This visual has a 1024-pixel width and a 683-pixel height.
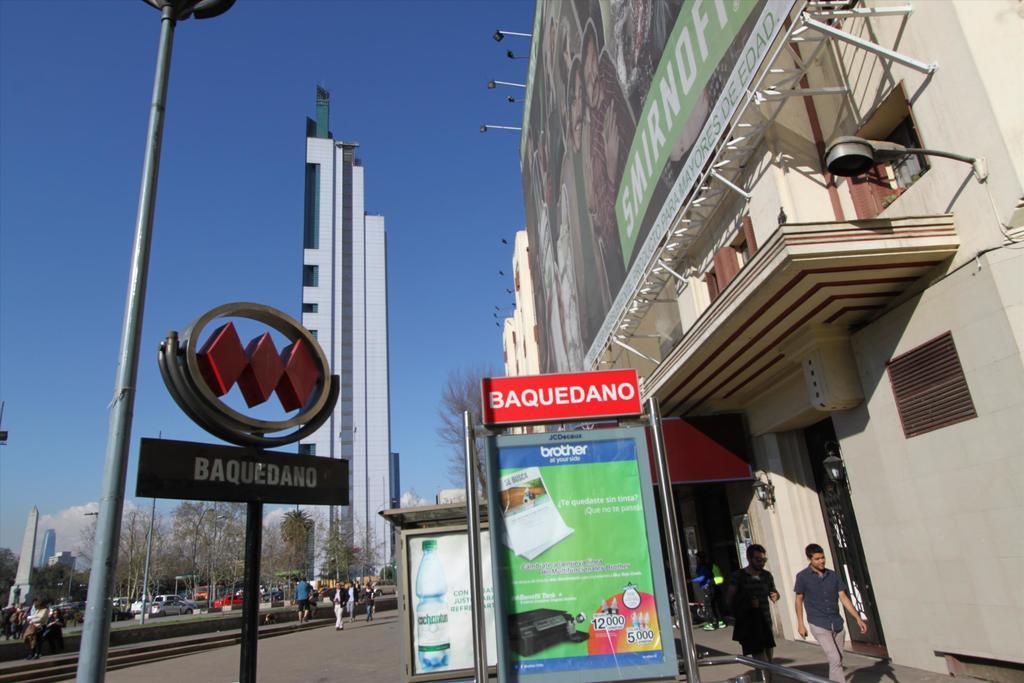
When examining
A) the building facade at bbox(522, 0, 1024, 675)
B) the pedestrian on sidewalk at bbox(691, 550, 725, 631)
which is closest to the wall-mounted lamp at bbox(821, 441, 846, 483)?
the building facade at bbox(522, 0, 1024, 675)

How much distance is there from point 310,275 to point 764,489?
10647 cm

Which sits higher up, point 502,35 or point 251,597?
point 502,35

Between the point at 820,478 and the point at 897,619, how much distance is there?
10.8 ft

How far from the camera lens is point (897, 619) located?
9227mm

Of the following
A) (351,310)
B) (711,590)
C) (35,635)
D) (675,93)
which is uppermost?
(351,310)

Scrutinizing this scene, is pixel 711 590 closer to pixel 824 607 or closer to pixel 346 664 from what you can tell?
pixel 346 664

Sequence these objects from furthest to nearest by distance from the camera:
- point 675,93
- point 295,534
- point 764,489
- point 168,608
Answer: point 295,534 < point 168,608 < point 764,489 < point 675,93

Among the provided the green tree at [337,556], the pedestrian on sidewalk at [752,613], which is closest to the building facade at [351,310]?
the green tree at [337,556]

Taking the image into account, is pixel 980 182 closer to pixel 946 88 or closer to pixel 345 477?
pixel 946 88

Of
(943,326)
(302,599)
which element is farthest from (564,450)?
(302,599)

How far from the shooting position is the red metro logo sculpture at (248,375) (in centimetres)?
467

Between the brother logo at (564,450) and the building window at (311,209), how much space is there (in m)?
114

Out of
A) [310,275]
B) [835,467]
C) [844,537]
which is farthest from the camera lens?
[310,275]

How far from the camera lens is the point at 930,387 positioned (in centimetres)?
814
